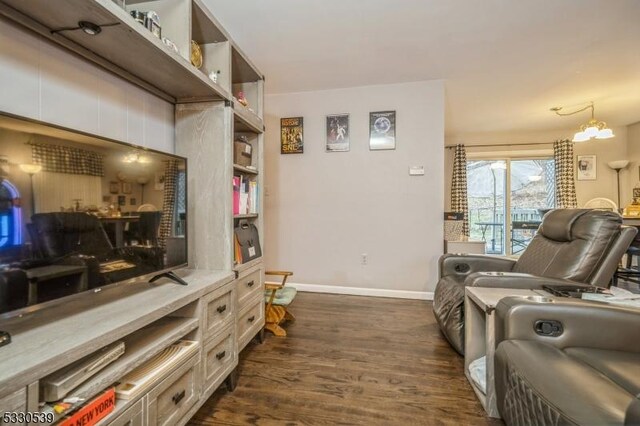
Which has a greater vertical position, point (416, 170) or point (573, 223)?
point (416, 170)

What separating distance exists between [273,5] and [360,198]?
6.63ft

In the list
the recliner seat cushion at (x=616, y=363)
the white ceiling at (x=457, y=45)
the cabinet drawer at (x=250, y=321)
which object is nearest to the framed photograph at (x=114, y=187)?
the cabinet drawer at (x=250, y=321)

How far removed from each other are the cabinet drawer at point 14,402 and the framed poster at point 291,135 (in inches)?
121

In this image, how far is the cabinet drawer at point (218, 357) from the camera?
139cm

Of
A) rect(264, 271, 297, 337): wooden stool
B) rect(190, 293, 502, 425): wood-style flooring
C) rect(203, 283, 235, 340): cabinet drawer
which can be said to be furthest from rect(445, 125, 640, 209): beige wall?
rect(203, 283, 235, 340): cabinet drawer

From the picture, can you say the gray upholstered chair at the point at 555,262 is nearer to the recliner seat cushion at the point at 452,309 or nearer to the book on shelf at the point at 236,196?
the recliner seat cushion at the point at 452,309

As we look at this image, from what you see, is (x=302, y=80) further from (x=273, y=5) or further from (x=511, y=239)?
(x=511, y=239)

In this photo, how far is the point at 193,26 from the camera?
159 centimetres

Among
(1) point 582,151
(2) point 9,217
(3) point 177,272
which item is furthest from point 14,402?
(1) point 582,151

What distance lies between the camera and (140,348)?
42.3 inches

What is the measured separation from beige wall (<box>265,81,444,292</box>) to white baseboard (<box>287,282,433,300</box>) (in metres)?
0.04

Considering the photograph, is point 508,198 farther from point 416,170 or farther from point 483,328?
point 483,328

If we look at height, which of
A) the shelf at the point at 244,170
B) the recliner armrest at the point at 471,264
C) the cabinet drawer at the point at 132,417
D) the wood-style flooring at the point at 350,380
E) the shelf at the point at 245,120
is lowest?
the wood-style flooring at the point at 350,380

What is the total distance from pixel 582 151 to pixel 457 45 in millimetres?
4217
